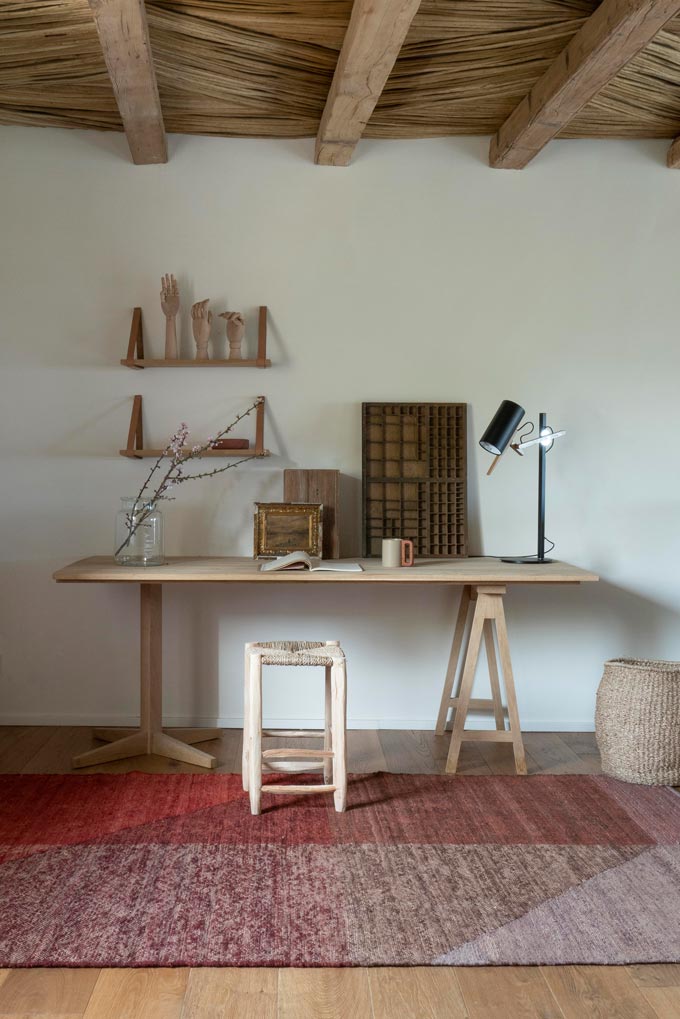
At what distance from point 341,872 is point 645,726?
1421mm

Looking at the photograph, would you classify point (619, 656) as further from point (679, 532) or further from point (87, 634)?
point (87, 634)

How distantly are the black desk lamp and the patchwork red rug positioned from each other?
1.00 m

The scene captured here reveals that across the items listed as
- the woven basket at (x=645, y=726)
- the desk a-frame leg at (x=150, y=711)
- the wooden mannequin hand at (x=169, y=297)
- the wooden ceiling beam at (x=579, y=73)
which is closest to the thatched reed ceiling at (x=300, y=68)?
the wooden ceiling beam at (x=579, y=73)

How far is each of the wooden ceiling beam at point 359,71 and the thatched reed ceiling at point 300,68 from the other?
0.14m

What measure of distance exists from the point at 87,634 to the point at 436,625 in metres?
1.57

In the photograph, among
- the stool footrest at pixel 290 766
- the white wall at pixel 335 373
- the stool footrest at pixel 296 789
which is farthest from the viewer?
the white wall at pixel 335 373

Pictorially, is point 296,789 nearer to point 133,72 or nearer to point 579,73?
point 133,72

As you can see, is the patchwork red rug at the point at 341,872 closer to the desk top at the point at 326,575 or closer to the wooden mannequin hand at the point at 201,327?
the desk top at the point at 326,575

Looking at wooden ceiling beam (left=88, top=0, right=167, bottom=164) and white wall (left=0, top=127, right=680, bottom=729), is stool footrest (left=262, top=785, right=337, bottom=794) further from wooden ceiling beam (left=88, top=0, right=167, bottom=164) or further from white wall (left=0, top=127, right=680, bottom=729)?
wooden ceiling beam (left=88, top=0, right=167, bottom=164)

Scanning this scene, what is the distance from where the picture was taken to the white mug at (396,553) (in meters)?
3.90

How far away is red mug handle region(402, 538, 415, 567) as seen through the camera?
12.9 feet

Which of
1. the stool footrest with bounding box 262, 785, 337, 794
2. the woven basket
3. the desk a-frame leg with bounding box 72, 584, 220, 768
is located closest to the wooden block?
the desk a-frame leg with bounding box 72, 584, 220, 768

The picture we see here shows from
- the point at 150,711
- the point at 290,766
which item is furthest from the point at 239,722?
the point at 290,766

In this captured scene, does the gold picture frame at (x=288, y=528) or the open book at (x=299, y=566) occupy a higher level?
the gold picture frame at (x=288, y=528)
